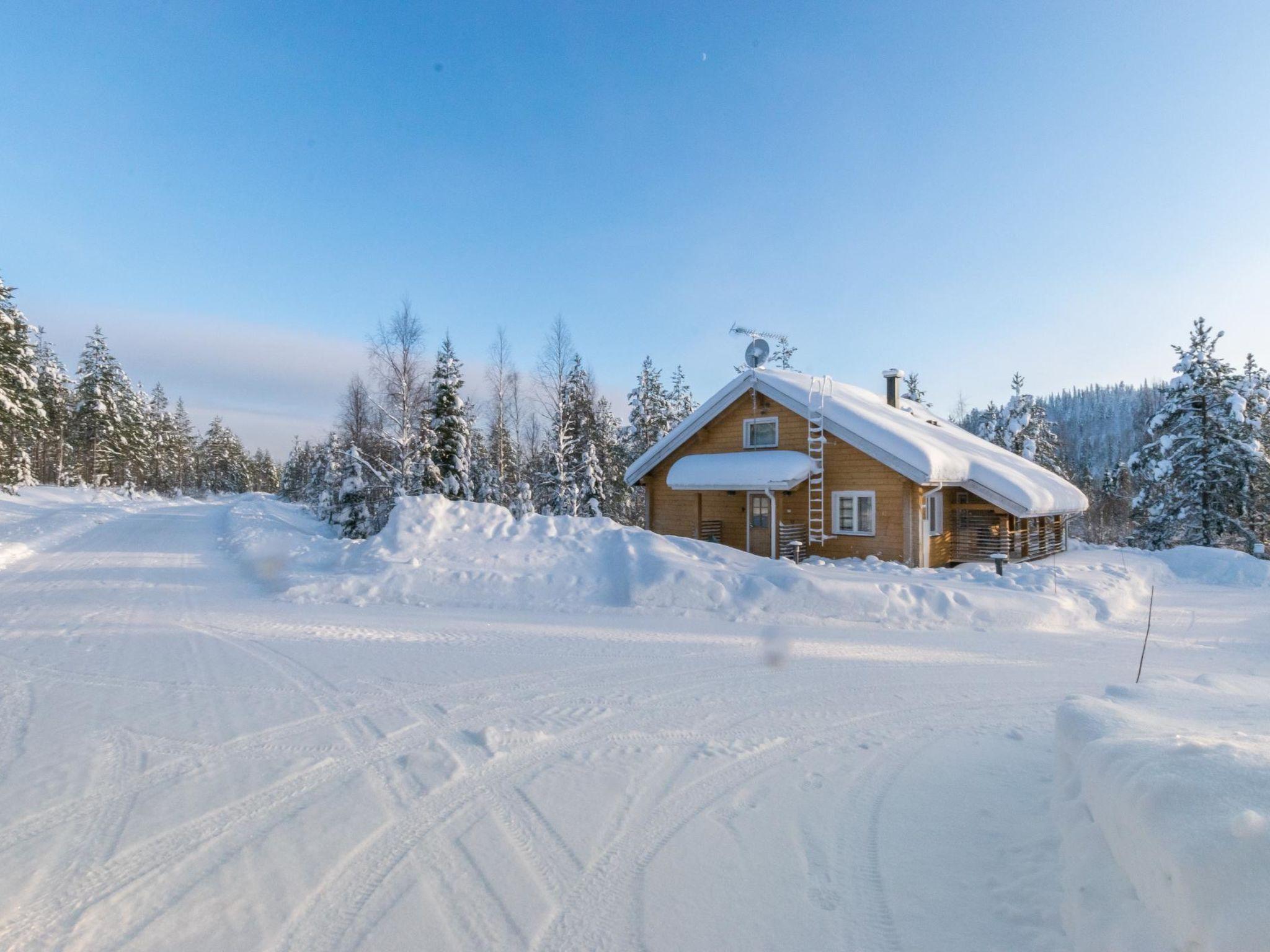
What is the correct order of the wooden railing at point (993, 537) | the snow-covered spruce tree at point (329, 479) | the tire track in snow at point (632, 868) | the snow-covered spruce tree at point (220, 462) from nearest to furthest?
the tire track in snow at point (632, 868) → the wooden railing at point (993, 537) → the snow-covered spruce tree at point (329, 479) → the snow-covered spruce tree at point (220, 462)

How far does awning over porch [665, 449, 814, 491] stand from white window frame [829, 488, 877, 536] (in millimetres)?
1100

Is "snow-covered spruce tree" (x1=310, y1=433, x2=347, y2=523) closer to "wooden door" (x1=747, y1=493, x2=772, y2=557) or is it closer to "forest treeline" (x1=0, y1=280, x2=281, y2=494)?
"forest treeline" (x1=0, y1=280, x2=281, y2=494)

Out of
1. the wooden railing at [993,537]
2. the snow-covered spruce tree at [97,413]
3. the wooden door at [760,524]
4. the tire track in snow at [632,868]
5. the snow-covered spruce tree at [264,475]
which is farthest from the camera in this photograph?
the snow-covered spruce tree at [264,475]

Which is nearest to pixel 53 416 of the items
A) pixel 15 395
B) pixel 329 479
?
pixel 15 395

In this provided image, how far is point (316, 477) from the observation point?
42.9 meters

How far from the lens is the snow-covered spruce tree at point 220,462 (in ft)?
244

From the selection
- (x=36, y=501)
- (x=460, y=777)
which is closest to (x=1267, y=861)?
(x=460, y=777)

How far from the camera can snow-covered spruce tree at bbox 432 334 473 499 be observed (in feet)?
83.4

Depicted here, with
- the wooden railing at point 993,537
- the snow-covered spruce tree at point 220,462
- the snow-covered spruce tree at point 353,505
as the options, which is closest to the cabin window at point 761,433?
the wooden railing at point 993,537

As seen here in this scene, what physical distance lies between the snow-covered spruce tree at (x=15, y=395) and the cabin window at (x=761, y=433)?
99.1 feet

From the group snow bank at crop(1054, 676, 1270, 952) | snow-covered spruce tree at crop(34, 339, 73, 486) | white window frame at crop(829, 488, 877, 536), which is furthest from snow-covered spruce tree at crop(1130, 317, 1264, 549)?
snow-covered spruce tree at crop(34, 339, 73, 486)

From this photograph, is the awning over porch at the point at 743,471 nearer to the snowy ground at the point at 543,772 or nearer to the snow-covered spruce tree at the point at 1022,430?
the snowy ground at the point at 543,772

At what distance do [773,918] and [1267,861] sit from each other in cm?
200

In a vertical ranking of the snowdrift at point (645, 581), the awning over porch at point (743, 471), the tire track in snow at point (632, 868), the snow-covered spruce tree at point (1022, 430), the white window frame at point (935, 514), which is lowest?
the tire track in snow at point (632, 868)
